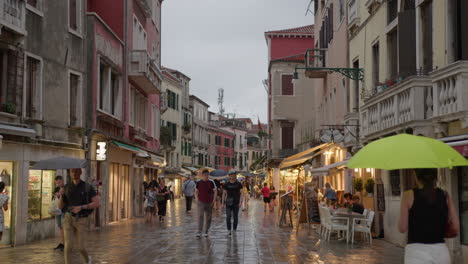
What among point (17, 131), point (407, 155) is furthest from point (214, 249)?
point (407, 155)

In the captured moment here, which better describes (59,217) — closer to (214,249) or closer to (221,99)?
(214,249)

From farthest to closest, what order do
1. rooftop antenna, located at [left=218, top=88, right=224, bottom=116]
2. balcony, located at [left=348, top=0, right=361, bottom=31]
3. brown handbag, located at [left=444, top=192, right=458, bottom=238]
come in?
rooftop antenna, located at [left=218, top=88, right=224, bottom=116], balcony, located at [left=348, top=0, right=361, bottom=31], brown handbag, located at [left=444, top=192, right=458, bottom=238]

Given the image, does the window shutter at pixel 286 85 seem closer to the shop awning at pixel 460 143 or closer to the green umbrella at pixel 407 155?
the shop awning at pixel 460 143

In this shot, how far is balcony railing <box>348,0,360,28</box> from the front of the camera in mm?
21906

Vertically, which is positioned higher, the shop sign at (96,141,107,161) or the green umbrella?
the shop sign at (96,141,107,161)

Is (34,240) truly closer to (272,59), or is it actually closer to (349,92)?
(349,92)

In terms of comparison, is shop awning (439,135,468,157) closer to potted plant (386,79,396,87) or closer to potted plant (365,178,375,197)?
potted plant (386,79,396,87)

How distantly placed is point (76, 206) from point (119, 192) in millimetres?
16778

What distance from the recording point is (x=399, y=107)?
1509 cm

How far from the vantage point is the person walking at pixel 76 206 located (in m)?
10.4

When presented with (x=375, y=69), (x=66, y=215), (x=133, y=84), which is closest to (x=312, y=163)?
(x=133, y=84)

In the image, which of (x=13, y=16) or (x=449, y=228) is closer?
(x=449, y=228)

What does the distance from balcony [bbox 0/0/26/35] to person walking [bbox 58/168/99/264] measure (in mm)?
6166

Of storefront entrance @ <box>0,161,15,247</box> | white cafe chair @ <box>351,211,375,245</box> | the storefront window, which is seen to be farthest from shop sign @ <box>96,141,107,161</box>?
white cafe chair @ <box>351,211,375,245</box>
